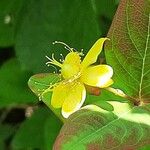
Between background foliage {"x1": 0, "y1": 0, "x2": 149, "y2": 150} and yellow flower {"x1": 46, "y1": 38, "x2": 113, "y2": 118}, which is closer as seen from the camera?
yellow flower {"x1": 46, "y1": 38, "x2": 113, "y2": 118}

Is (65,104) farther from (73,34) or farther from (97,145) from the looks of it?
(73,34)

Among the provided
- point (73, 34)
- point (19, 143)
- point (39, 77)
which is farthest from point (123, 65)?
point (19, 143)

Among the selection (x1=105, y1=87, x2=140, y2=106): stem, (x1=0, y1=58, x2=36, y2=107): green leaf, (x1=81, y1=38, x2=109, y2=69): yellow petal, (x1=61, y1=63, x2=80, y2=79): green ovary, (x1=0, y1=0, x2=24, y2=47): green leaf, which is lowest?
(x1=0, y1=58, x2=36, y2=107): green leaf

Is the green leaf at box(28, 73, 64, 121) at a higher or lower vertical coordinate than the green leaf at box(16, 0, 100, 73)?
higher

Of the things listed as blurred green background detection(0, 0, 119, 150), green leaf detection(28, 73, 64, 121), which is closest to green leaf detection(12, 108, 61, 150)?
blurred green background detection(0, 0, 119, 150)

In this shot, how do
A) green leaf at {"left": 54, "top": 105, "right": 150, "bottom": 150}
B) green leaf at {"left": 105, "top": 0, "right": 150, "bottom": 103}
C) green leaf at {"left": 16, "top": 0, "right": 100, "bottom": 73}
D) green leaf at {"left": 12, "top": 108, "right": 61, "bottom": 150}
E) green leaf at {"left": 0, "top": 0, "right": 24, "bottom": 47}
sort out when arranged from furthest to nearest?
green leaf at {"left": 12, "top": 108, "right": 61, "bottom": 150}, green leaf at {"left": 0, "top": 0, "right": 24, "bottom": 47}, green leaf at {"left": 16, "top": 0, "right": 100, "bottom": 73}, green leaf at {"left": 105, "top": 0, "right": 150, "bottom": 103}, green leaf at {"left": 54, "top": 105, "right": 150, "bottom": 150}

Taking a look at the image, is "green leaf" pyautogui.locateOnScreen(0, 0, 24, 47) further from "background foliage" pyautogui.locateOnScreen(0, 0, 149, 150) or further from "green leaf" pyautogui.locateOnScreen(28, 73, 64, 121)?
"green leaf" pyautogui.locateOnScreen(28, 73, 64, 121)
